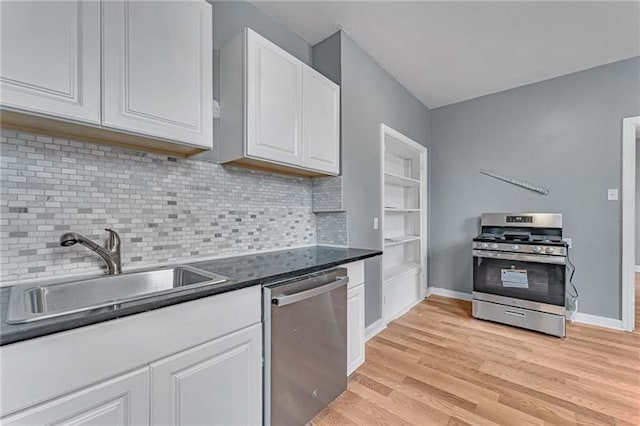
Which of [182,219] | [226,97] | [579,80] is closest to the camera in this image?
[182,219]

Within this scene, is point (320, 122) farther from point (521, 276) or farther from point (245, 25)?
point (521, 276)

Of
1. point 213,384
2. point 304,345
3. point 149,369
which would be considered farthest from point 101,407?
point 304,345

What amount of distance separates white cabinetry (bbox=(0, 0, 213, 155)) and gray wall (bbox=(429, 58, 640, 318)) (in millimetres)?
3347

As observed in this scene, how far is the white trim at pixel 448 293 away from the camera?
359 cm

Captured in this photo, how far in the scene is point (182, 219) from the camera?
158 centimetres

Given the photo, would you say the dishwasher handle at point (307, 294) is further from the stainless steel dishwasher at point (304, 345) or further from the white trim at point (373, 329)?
the white trim at point (373, 329)

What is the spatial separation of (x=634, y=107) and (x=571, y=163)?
674 millimetres

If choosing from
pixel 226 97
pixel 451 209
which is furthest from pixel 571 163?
pixel 226 97

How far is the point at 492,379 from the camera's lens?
190 cm

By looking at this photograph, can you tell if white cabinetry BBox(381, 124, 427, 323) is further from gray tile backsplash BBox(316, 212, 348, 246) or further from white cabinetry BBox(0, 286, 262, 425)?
white cabinetry BBox(0, 286, 262, 425)

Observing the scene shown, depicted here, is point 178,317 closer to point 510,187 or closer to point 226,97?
point 226,97

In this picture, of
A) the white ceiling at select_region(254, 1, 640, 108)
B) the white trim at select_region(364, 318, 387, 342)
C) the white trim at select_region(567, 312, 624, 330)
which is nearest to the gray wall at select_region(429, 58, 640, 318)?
the white trim at select_region(567, 312, 624, 330)

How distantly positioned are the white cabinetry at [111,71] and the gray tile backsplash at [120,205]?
0.36ft

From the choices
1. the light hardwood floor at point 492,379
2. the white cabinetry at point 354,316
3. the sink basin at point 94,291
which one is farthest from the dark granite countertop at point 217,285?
the light hardwood floor at point 492,379
